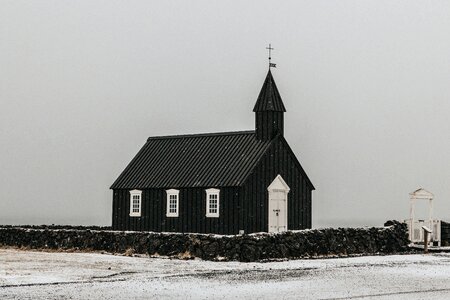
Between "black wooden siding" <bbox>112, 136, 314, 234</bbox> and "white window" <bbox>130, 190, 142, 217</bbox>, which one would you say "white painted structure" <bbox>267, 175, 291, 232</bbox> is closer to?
"black wooden siding" <bbox>112, 136, 314, 234</bbox>

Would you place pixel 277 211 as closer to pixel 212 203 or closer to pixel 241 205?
pixel 241 205

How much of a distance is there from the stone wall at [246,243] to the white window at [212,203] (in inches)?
191

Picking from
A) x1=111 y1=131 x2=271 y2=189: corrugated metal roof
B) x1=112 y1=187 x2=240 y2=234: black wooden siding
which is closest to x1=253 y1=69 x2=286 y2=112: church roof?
x1=111 y1=131 x2=271 y2=189: corrugated metal roof

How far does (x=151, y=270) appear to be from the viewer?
29.6 metres

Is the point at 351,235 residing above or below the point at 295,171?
below

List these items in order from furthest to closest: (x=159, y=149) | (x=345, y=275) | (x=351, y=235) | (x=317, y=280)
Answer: (x=159, y=149)
(x=351, y=235)
(x=345, y=275)
(x=317, y=280)

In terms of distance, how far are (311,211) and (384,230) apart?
560 centimetres

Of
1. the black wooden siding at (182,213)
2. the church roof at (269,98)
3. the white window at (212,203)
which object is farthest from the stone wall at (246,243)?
the church roof at (269,98)

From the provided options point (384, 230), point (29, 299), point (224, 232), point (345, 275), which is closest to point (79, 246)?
point (224, 232)

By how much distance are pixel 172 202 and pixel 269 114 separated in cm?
720

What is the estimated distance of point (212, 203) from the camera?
42.8 meters

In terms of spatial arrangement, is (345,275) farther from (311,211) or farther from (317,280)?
(311,211)

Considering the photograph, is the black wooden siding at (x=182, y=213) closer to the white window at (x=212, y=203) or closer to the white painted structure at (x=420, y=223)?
the white window at (x=212, y=203)

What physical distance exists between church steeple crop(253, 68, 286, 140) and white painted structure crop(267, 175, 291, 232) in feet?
8.50
